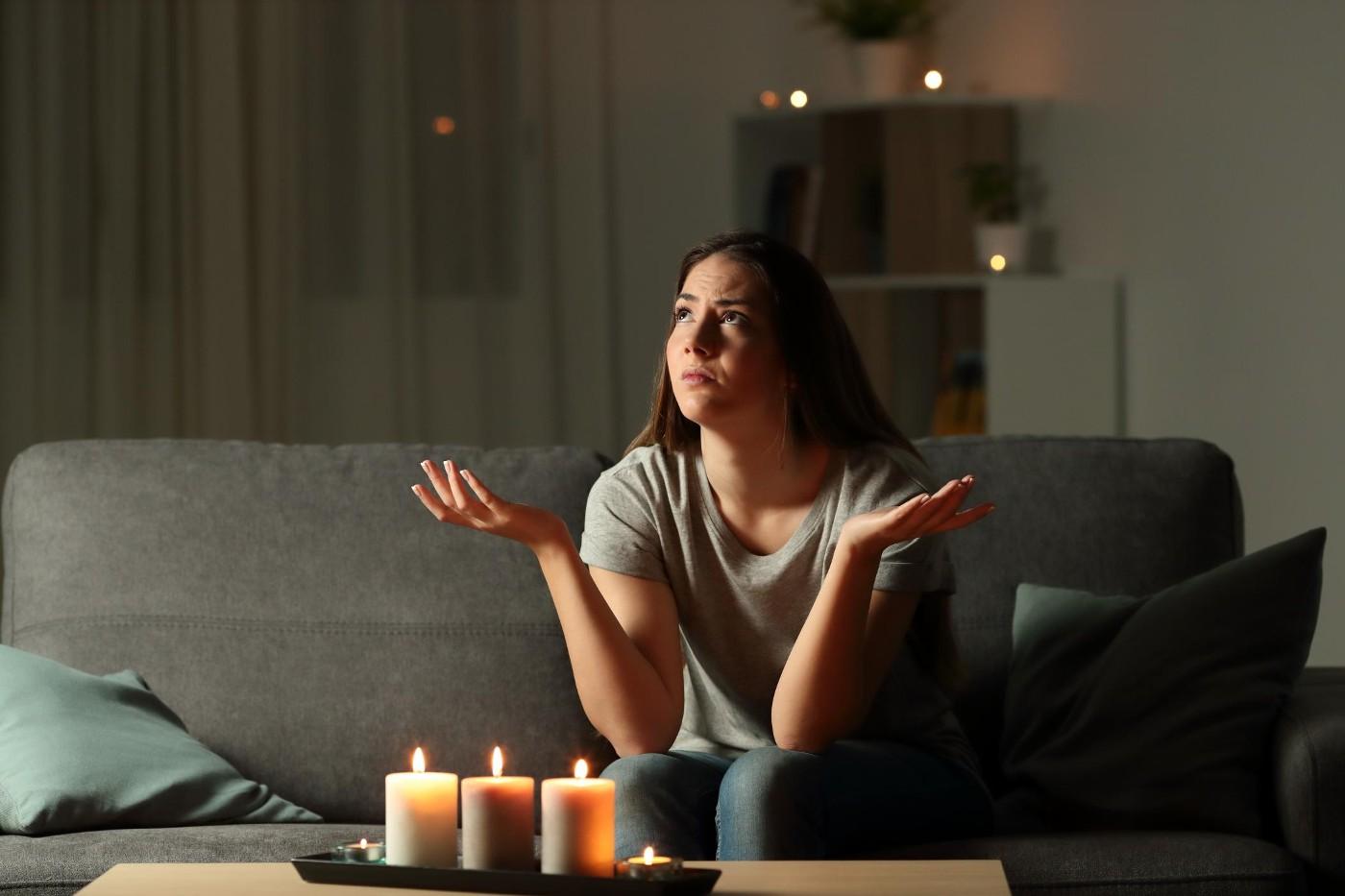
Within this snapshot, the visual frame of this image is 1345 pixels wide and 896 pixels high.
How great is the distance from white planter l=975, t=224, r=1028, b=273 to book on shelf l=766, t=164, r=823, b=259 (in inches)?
16.3

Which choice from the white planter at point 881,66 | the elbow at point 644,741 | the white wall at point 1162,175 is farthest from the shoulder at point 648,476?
the white planter at point 881,66

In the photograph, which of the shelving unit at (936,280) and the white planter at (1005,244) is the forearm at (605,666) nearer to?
the shelving unit at (936,280)

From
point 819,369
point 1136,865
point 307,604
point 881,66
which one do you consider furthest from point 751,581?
point 881,66

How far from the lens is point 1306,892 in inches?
73.7

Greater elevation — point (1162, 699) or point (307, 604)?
point (307, 604)

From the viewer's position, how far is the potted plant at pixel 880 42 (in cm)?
420

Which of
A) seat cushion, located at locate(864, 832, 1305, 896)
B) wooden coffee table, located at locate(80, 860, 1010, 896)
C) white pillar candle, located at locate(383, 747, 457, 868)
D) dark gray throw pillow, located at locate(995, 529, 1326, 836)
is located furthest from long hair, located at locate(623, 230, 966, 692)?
white pillar candle, located at locate(383, 747, 457, 868)

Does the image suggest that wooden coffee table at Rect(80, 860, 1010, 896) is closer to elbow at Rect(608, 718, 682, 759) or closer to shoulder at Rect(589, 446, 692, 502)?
elbow at Rect(608, 718, 682, 759)

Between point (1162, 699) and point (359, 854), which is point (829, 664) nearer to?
point (1162, 699)

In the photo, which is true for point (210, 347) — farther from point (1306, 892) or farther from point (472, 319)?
point (1306, 892)

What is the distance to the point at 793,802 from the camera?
167 cm

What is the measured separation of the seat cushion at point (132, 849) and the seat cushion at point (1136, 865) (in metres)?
0.65

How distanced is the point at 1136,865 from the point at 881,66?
277cm

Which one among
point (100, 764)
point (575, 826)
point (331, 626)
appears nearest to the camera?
point (575, 826)
